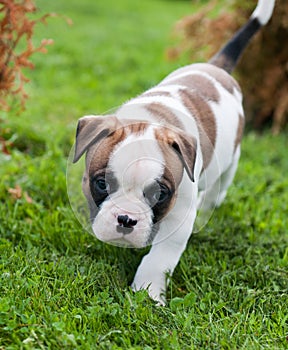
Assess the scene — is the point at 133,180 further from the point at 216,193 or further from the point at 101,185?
the point at 216,193

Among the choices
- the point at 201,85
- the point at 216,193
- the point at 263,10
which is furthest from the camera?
the point at 263,10

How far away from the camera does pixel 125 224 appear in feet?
9.22

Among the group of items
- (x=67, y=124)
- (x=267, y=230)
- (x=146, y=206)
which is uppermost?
(x=146, y=206)

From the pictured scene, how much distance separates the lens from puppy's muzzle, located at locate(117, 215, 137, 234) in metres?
2.79

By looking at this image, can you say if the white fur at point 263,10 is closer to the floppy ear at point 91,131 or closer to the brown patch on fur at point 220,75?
the brown patch on fur at point 220,75

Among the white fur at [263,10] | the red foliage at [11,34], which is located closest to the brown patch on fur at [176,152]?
the red foliage at [11,34]

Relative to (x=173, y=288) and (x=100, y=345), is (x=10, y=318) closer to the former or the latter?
(x=100, y=345)

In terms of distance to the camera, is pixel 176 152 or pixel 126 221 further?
pixel 176 152

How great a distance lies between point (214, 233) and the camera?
13.2ft

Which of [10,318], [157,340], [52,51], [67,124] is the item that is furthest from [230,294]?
[52,51]

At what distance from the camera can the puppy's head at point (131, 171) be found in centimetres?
278

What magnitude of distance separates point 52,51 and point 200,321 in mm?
7236

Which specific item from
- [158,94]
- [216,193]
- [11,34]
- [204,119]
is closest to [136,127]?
[158,94]

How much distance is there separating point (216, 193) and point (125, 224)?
136 centimetres
